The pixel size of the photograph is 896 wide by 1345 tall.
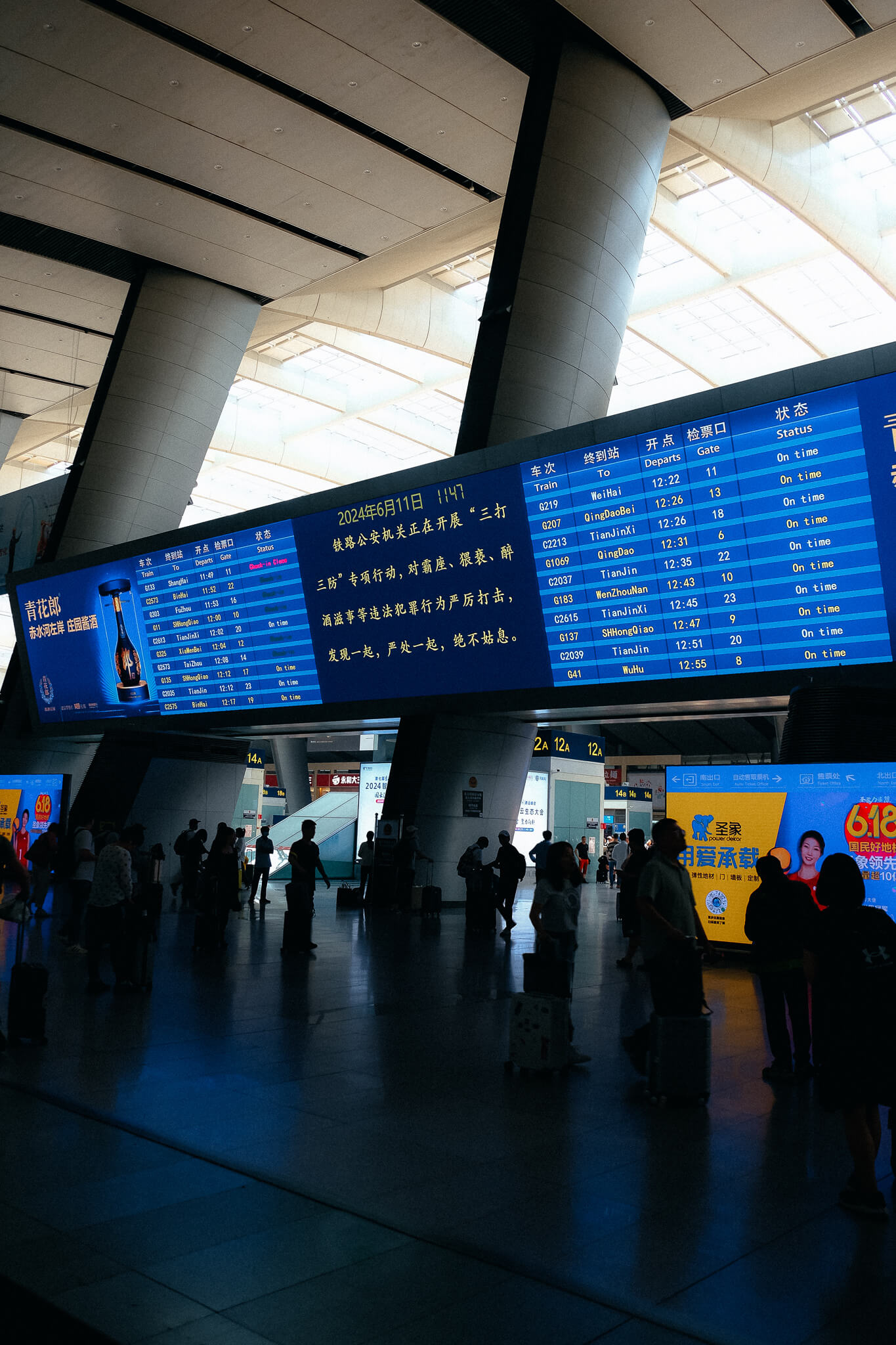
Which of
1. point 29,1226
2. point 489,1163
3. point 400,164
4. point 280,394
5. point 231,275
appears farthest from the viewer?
point 280,394

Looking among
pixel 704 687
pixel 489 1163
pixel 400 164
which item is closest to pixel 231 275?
pixel 400 164

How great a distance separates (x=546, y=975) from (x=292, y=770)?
35.7m

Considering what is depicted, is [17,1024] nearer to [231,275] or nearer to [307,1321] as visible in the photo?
[307,1321]

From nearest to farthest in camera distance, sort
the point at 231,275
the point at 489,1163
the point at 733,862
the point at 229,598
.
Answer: the point at 489,1163
the point at 733,862
the point at 229,598
the point at 231,275

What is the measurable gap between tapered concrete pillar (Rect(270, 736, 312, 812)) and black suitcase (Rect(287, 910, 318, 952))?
1159 inches

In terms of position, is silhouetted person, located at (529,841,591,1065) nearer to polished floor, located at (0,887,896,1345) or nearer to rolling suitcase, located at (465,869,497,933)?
polished floor, located at (0,887,896,1345)

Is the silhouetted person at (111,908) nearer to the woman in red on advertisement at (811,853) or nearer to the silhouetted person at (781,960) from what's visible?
the silhouetted person at (781,960)

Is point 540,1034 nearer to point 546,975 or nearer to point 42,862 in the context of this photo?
point 546,975

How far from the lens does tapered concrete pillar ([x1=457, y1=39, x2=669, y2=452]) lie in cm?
1561

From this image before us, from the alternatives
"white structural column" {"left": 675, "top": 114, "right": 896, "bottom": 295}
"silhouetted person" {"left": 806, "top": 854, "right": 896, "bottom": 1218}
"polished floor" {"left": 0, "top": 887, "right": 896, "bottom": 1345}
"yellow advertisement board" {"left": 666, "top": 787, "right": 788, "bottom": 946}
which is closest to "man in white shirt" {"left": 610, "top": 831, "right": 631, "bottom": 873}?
"white structural column" {"left": 675, "top": 114, "right": 896, "bottom": 295}

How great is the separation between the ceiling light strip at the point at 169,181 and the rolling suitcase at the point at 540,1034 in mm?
20349

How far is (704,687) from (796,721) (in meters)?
1.34

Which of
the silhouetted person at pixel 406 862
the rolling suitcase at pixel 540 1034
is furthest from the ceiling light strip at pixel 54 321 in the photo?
the rolling suitcase at pixel 540 1034

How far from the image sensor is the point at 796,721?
11078 mm
